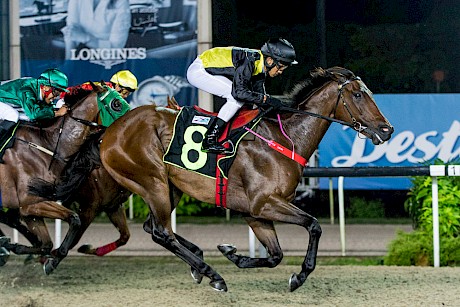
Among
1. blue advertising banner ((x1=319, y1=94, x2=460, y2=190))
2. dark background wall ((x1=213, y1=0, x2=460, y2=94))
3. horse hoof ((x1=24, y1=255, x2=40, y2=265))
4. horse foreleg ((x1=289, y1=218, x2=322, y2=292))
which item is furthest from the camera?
dark background wall ((x1=213, y1=0, x2=460, y2=94))

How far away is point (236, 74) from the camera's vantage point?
6.37 meters

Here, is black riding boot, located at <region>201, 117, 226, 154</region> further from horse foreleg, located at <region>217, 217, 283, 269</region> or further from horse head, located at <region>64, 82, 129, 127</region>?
horse head, located at <region>64, 82, 129, 127</region>

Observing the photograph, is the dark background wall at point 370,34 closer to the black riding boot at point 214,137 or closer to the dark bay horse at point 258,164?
the dark bay horse at point 258,164

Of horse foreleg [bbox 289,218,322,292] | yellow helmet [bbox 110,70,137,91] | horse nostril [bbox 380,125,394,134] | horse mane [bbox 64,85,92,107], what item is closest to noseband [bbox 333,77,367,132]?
horse nostril [bbox 380,125,394,134]

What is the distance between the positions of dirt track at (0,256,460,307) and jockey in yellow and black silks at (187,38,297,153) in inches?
39.4

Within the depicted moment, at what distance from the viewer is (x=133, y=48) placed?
32.8 feet

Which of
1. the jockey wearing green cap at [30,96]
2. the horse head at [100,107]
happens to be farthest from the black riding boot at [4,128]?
the horse head at [100,107]

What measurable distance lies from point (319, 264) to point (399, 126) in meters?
2.23

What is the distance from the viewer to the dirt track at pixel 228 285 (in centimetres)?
636

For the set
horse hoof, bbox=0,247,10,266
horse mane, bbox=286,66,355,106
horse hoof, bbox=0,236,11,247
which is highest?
horse mane, bbox=286,66,355,106

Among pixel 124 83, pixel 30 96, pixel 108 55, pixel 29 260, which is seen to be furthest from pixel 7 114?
pixel 108 55

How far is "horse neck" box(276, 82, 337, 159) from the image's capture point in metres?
6.52

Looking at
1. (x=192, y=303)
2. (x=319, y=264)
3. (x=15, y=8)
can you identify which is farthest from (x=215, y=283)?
(x=15, y=8)

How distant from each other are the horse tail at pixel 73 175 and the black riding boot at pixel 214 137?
1.06m
